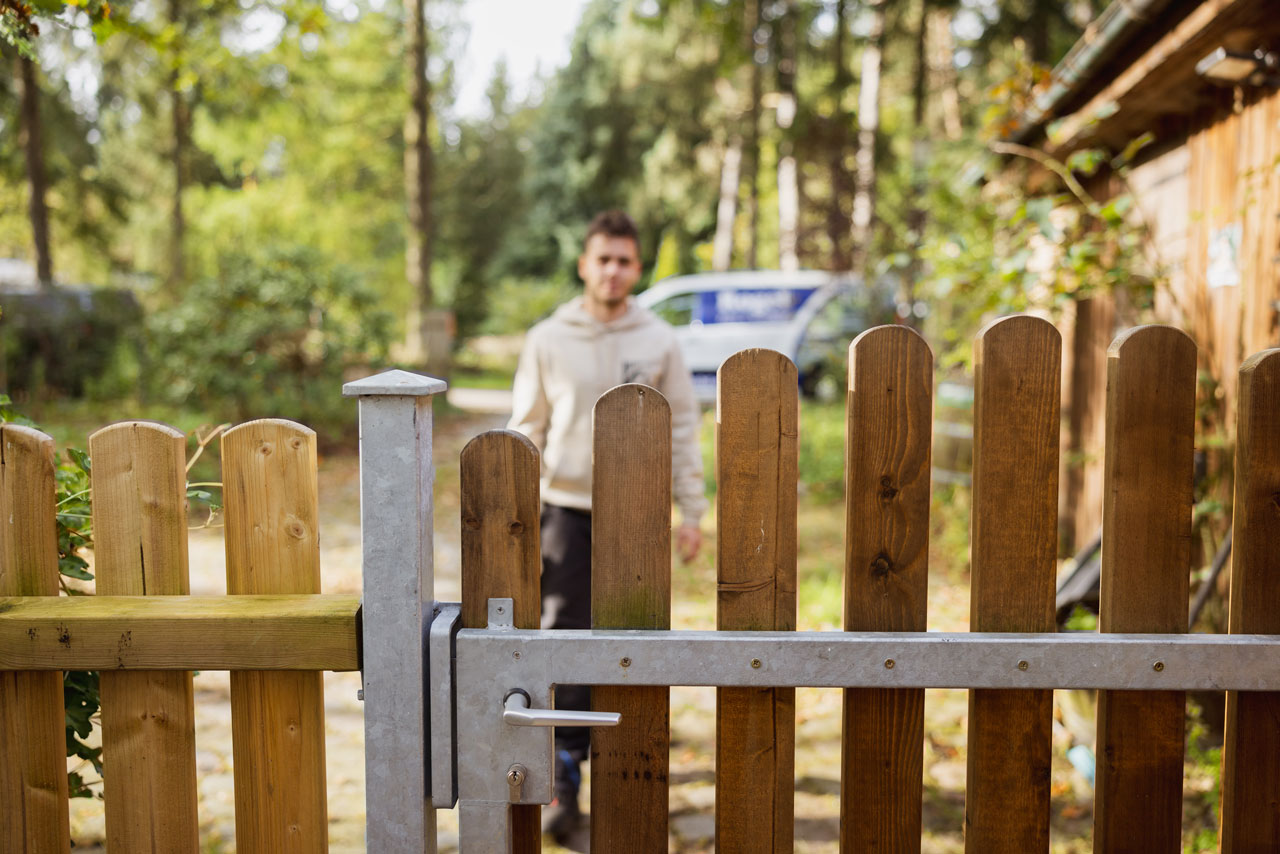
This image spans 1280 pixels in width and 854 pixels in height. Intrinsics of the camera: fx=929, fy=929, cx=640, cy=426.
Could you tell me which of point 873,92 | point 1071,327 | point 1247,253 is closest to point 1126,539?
point 1247,253

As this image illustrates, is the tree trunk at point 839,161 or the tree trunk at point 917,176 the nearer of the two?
the tree trunk at point 917,176

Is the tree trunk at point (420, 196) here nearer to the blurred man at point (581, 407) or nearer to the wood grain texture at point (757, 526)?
the blurred man at point (581, 407)

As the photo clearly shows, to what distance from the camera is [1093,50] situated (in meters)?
4.43

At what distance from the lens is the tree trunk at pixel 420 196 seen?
16062 mm

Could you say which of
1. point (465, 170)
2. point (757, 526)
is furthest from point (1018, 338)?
point (465, 170)

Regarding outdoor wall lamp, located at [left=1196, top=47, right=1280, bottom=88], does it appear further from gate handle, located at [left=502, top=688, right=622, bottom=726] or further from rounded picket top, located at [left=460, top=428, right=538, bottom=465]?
gate handle, located at [left=502, top=688, right=622, bottom=726]

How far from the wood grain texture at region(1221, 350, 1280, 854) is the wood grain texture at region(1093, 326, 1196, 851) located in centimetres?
9

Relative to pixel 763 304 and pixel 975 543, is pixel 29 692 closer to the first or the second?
pixel 975 543

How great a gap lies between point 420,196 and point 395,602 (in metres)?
16.3

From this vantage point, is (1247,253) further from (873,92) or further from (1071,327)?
(873,92)

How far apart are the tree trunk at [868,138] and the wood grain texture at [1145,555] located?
1257 centimetres

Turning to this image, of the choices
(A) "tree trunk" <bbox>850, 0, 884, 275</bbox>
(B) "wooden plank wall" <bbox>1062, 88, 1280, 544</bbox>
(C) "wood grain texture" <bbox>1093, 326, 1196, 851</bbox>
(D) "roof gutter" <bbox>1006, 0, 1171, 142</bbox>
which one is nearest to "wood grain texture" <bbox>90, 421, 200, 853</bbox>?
(C) "wood grain texture" <bbox>1093, 326, 1196, 851</bbox>

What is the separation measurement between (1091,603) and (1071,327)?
319cm

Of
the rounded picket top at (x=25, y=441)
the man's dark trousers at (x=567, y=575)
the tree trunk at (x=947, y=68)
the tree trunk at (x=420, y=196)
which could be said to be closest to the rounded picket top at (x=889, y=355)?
the rounded picket top at (x=25, y=441)
